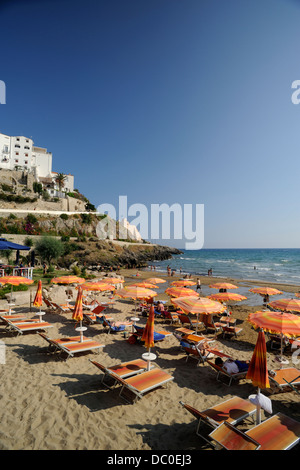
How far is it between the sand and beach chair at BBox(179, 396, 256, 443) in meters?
0.27

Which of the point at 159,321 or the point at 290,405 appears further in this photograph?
the point at 159,321

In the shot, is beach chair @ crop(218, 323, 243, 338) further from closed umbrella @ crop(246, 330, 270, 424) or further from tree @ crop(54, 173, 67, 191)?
tree @ crop(54, 173, 67, 191)

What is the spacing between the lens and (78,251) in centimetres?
4288

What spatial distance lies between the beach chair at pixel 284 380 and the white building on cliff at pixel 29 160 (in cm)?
6584

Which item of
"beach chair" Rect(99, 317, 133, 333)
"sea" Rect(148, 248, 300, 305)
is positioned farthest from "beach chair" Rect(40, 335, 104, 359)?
"sea" Rect(148, 248, 300, 305)

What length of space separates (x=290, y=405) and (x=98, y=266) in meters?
35.0

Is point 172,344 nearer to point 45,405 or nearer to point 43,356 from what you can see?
point 43,356

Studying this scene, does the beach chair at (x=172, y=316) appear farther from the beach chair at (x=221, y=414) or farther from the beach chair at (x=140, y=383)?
the beach chair at (x=221, y=414)

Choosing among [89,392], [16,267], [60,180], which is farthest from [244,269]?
[60,180]

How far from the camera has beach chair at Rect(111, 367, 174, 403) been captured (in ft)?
17.7

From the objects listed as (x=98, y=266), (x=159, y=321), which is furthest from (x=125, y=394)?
(x=98, y=266)

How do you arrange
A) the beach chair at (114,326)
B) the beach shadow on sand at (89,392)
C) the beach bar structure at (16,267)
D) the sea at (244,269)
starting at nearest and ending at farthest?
the beach shadow on sand at (89,392) < the beach chair at (114,326) < the beach bar structure at (16,267) < the sea at (244,269)

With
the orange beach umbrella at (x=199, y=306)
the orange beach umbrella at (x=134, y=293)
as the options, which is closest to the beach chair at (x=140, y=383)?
the orange beach umbrella at (x=199, y=306)

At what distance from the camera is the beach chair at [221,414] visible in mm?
4340
